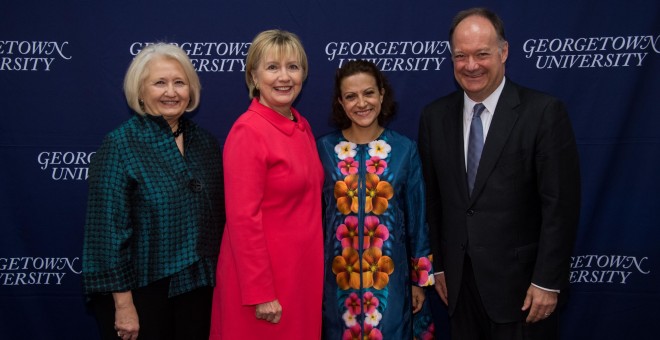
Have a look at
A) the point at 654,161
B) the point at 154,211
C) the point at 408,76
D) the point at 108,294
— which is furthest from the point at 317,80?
the point at 654,161

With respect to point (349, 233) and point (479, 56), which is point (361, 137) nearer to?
point (349, 233)

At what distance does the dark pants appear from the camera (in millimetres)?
2057

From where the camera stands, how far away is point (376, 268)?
7.09 feet

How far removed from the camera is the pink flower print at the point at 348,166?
7.16 feet

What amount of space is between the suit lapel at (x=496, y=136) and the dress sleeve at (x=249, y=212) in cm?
78

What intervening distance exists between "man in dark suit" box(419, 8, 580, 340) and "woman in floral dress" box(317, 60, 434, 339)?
125 millimetres

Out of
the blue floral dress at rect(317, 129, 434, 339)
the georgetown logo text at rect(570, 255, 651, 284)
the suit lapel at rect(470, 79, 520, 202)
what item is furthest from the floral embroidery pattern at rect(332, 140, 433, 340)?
the georgetown logo text at rect(570, 255, 651, 284)

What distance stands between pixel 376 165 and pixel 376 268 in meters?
0.41

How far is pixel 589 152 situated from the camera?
287 centimetres

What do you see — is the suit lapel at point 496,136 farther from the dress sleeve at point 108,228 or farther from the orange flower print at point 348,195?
the dress sleeve at point 108,228

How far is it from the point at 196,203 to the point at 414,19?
1590 mm

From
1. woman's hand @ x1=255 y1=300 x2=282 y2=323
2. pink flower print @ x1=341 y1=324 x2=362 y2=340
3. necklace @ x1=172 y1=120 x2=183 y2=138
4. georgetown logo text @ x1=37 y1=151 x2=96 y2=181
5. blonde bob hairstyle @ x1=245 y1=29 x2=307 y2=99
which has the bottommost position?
pink flower print @ x1=341 y1=324 x2=362 y2=340

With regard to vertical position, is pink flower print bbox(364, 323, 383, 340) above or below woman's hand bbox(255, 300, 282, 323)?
below

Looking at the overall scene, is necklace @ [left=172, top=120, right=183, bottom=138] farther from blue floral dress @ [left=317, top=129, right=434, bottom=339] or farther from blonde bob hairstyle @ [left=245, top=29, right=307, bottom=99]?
blue floral dress @ [left=317, top=129, right=434, bottom=339]
